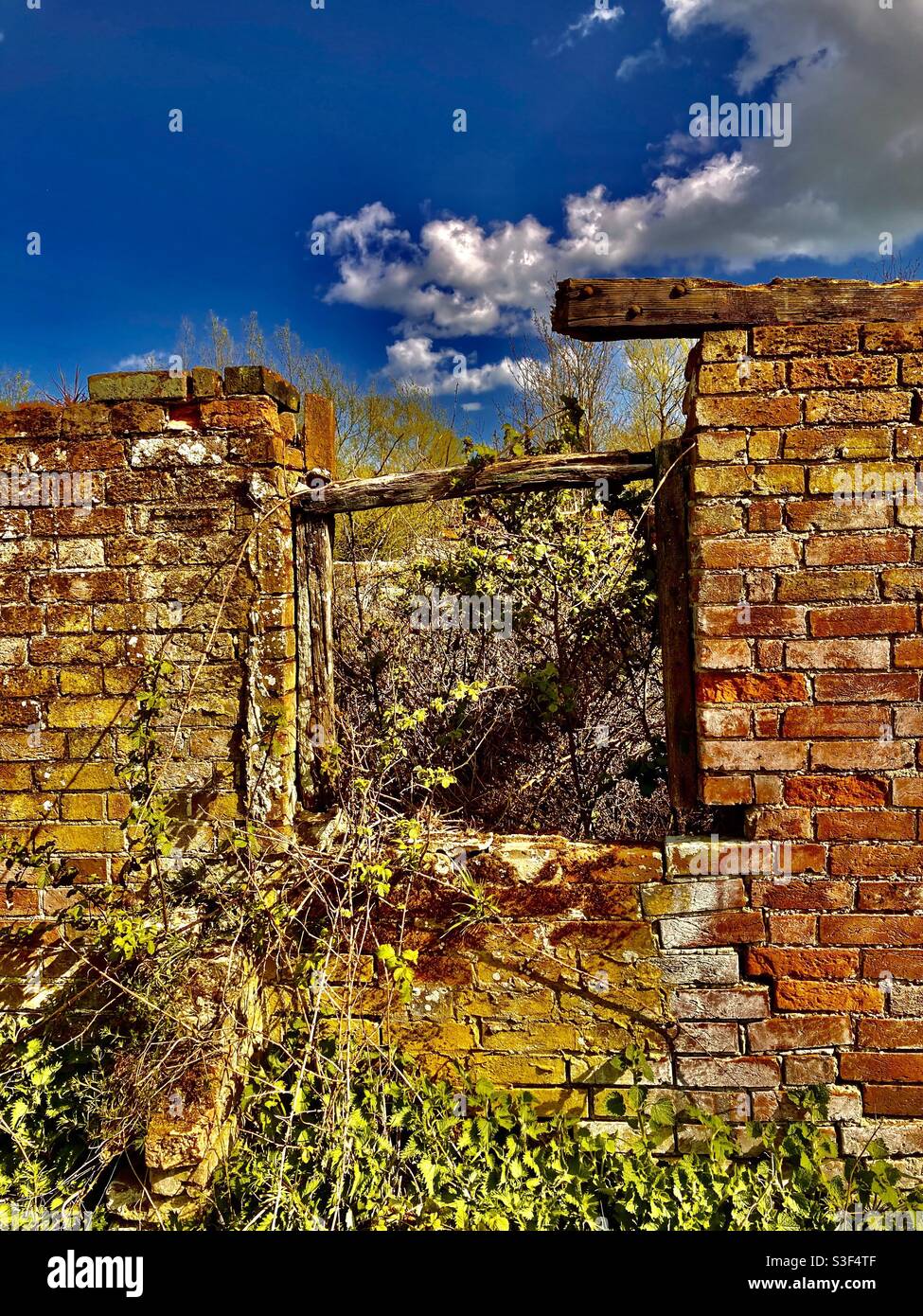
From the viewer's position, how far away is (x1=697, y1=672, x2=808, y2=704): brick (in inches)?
98.5

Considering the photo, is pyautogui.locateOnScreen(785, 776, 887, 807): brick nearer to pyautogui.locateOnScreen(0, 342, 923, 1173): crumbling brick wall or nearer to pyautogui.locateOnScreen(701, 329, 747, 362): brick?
pyautogui.locateOnScreen(0, 342, 923, 1173): crumbling brick wall

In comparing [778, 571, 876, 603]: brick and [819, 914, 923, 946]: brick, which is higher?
[778, 571, 876, 603]: brick

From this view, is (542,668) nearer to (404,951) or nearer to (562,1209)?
(404,951)

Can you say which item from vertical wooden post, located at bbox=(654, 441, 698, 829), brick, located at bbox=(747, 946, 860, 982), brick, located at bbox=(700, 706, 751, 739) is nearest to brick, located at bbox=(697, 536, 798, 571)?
vertical wooden post, located at bbox=(654, 441, 698, 829)

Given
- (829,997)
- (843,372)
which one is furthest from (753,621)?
(829,997)

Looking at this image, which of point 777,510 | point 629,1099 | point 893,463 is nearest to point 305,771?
point 629,1099

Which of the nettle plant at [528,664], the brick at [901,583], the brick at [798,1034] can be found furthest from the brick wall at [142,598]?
the brick at [901,583]

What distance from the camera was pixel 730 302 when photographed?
98.9 inches

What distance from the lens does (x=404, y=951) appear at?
2.57m

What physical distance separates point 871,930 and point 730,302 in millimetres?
2199

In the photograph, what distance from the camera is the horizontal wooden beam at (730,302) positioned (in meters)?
2.49

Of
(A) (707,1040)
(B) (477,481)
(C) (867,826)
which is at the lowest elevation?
(A) (707,1040)

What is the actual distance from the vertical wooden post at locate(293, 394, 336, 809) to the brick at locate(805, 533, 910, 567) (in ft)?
5.88

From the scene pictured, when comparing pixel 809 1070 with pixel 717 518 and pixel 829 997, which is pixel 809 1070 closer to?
pixel 829 997
